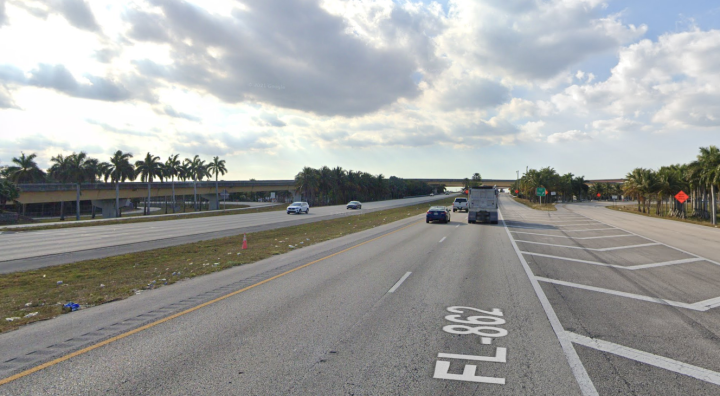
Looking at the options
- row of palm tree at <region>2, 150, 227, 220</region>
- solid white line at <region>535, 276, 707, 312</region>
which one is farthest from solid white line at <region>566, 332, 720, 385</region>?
row of palm tree at <region>2, 150, 227, 220</region>

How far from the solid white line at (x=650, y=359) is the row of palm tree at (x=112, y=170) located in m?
71.8

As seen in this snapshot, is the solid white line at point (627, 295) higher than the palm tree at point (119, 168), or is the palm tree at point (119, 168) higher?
the palm tree at point (119, 168)

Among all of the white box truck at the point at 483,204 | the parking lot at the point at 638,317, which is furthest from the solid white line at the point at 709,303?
the white box truck at the point at 483,204

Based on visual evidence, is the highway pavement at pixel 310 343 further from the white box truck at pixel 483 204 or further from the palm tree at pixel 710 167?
the palm tree at pixel 710 167

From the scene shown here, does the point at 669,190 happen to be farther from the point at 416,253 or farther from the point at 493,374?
the point at 493,374

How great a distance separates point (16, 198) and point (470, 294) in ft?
236

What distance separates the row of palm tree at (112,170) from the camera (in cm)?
7462

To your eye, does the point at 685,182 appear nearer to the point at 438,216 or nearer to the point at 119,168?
the point at 438,216

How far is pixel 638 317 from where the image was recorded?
24.8 ft

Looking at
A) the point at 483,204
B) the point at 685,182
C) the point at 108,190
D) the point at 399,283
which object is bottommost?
the point at 399,283

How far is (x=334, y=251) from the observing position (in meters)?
17.3

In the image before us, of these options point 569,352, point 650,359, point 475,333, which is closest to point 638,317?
point 650,359

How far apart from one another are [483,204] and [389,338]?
2939 cm

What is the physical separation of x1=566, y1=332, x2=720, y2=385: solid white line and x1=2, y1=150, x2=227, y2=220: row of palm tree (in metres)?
71.8
